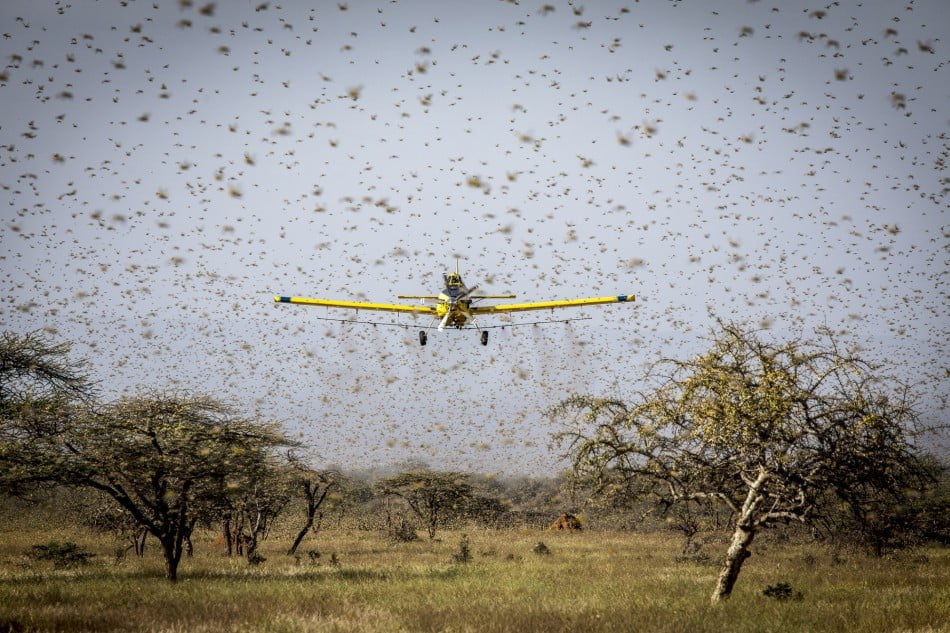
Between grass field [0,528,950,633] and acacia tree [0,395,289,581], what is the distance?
2.45 meters

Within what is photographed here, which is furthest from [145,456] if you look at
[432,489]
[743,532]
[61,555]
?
[432,489]

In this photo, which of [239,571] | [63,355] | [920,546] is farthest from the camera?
[920,546]

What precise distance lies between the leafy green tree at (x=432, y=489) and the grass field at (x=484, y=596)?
966 inches

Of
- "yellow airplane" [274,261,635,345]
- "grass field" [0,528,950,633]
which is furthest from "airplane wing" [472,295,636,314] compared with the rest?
"grass field" [0,528,950,633]

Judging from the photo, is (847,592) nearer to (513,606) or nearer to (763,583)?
(763,583)

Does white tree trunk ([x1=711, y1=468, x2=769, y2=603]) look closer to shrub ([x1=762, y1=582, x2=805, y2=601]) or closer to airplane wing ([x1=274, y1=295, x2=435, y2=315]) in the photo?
shrub ([x1=762, y1=582, x2=805, y2=601])

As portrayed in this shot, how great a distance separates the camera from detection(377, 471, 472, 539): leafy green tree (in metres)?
58.5

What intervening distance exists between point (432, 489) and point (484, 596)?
135ft

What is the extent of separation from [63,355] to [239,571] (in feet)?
38.3

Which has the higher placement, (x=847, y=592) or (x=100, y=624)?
(x=100, y=624)

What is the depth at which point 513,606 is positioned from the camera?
15.7 metres

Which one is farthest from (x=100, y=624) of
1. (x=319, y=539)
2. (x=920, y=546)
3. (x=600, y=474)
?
(x=920, y=546)

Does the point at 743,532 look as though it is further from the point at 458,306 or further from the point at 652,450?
the point at 458,306

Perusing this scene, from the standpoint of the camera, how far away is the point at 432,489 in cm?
5812
